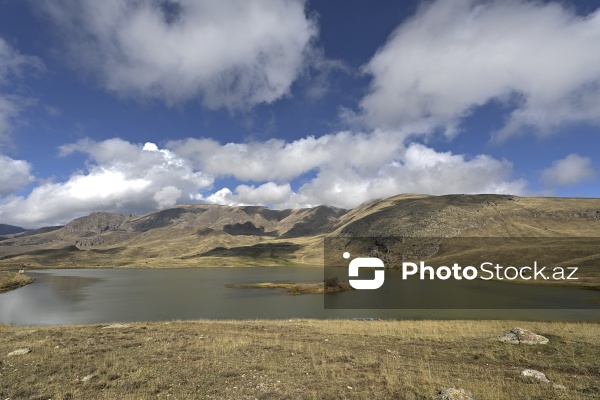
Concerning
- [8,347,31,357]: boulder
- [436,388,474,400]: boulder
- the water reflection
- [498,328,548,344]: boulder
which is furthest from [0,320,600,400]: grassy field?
the water reflection

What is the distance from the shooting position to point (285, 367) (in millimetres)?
19391

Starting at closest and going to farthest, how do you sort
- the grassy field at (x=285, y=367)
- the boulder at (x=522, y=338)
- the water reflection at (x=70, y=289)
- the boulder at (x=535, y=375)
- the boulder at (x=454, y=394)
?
the boulder at (x=454, y=394) < the grassy field at (x=285, y=367) < the boulder at (x=535, y=375) < the boulder at (x=522, y=338) < the water reflection at (x=70, y=289)

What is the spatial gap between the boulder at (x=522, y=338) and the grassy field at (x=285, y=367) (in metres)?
0.99

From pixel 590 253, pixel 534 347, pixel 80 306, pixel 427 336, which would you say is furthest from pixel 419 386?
pixel 590 253

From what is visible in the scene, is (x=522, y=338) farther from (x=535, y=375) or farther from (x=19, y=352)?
(x=19, y=352)

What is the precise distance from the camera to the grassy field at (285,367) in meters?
15.1

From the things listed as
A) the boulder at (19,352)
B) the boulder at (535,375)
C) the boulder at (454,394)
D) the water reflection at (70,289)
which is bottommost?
the water reflection at (70,289)

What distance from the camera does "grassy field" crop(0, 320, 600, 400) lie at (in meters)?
15.1

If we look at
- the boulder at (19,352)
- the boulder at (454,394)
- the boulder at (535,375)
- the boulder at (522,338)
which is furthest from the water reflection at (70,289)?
the boulder at (535,375)

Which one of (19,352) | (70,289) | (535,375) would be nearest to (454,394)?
(535,375)

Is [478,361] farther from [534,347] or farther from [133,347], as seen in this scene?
[133,347]

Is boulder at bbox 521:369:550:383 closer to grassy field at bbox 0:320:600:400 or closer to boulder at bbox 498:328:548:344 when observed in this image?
grassy field at bbox 0:320:600:400

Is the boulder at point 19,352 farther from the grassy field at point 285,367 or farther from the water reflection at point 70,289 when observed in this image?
the water reflection at point 70,289

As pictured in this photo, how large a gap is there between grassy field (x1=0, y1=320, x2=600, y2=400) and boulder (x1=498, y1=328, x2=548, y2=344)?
99 centimetres
